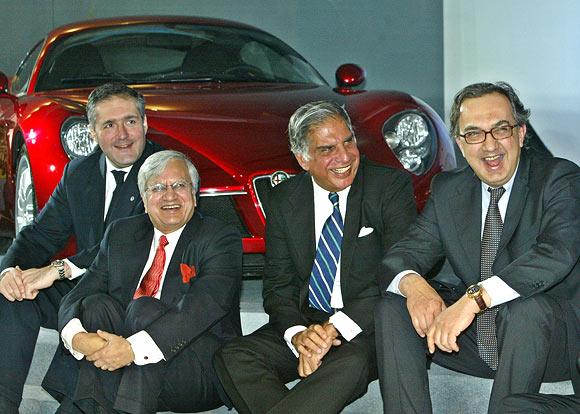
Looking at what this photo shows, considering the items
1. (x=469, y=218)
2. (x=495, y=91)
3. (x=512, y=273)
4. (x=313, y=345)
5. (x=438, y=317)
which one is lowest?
(x=313, y=345)

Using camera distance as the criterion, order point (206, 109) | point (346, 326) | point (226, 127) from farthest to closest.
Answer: point (206, 109)
point (226, 127)
point (346, 326)

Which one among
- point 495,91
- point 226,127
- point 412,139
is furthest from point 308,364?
point 412,139

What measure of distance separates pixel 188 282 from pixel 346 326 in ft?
1.60

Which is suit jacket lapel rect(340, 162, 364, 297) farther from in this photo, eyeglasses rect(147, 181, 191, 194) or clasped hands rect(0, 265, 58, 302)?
clasped hands rect(0, 265, 58, 302)

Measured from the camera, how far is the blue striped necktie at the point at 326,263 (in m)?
3.21

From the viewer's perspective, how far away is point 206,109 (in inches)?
164

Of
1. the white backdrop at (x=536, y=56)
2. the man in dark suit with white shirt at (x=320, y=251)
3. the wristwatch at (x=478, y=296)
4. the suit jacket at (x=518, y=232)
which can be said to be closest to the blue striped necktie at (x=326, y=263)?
the man in dark suit with white shirt at (x=320, y=251)

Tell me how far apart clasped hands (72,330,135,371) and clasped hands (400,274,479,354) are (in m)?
0.77

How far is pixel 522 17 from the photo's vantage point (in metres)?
5.93

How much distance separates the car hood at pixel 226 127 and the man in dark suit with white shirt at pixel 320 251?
23.0 inches

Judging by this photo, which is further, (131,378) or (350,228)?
(350,228)

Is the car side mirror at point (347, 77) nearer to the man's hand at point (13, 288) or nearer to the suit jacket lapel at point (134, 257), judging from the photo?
the suit jacket lapel at point (134, 257)

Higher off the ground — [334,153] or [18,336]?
[334,153]

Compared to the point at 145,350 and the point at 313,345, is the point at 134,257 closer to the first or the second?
the point at 145,350
